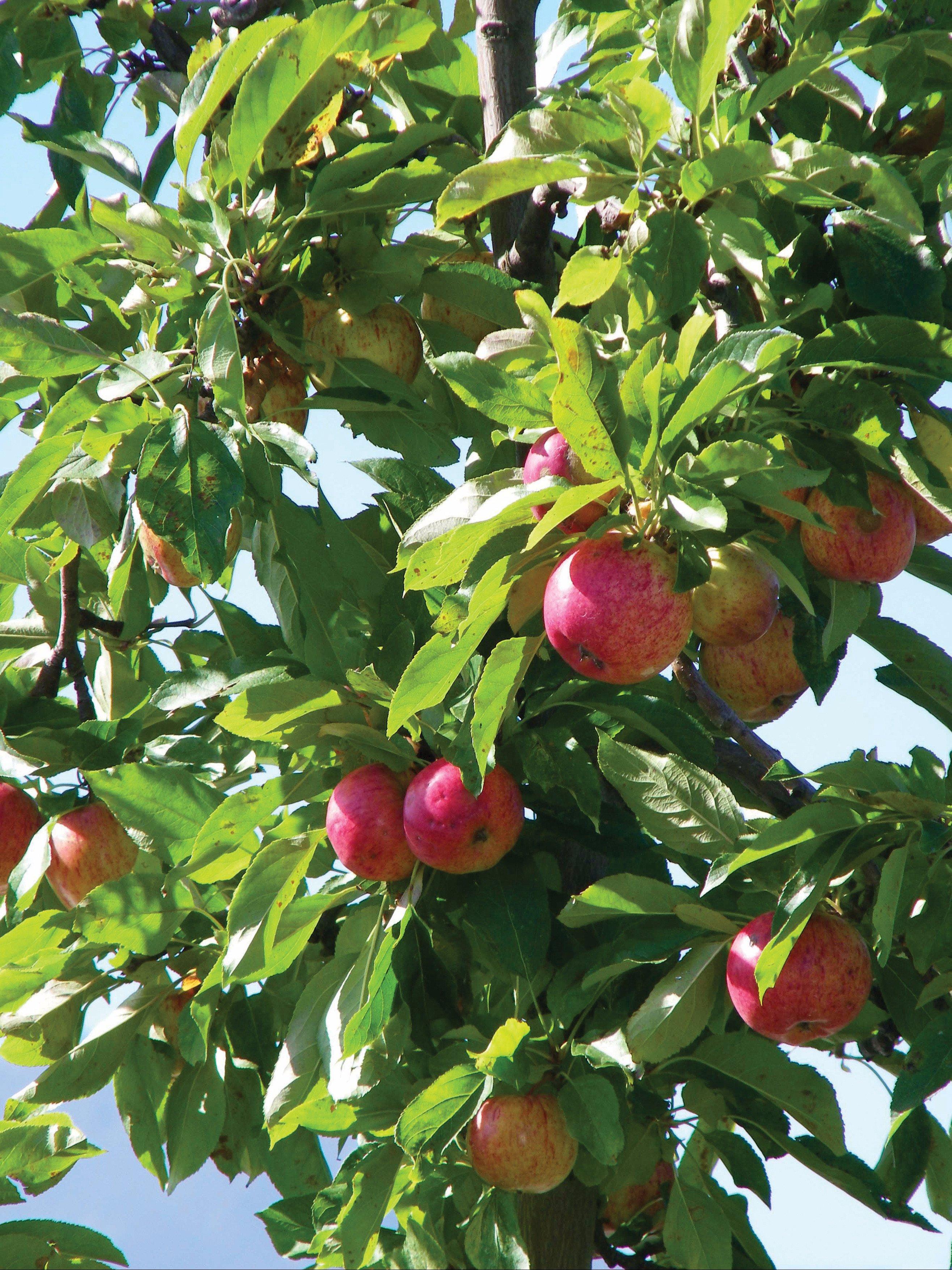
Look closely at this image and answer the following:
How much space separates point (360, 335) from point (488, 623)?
89 centimetres

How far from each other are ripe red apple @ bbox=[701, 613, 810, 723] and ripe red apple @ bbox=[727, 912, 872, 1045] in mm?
511

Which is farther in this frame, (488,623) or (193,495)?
(193,495)

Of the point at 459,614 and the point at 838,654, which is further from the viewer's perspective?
the point at 838,654

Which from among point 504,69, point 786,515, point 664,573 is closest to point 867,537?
point 786,515

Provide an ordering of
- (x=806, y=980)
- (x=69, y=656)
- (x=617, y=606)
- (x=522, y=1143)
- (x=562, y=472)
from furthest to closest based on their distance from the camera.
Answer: (x=69, y=656) → (x=522, y=1143) → (x=806, y=980) → (x=562, y=472) → (x=617, y=606)

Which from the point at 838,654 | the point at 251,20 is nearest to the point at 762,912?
the point at 838,654

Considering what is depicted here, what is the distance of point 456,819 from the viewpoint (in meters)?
1.60

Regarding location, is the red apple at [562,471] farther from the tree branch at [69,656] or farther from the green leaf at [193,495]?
the tree branch at [69,656]

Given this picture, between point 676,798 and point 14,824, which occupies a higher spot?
point 676,798

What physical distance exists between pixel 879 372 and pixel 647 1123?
1.41m

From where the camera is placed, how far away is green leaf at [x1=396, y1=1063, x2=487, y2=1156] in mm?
1640

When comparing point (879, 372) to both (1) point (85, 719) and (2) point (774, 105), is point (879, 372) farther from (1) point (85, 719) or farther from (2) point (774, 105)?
(1) point (85, 719)

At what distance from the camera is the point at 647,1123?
2066mm

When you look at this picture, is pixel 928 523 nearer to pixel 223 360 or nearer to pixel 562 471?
pixel 562 471
